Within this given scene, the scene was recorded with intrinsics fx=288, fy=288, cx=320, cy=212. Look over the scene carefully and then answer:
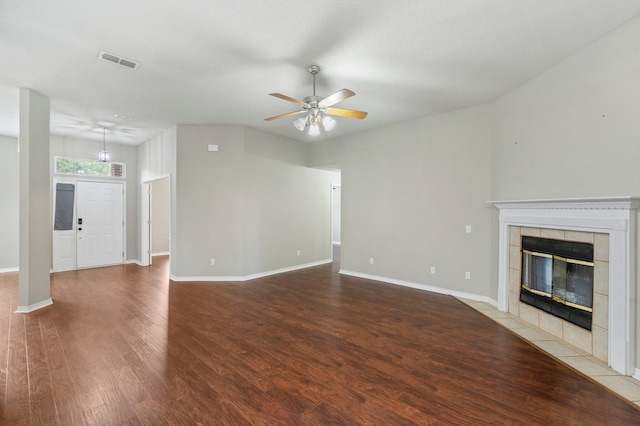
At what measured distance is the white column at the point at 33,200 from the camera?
3799 millimetres

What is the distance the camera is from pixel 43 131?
4.01m

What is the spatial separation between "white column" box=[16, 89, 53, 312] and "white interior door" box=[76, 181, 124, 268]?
115 inches

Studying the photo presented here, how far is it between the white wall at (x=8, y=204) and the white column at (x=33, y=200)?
134 inches

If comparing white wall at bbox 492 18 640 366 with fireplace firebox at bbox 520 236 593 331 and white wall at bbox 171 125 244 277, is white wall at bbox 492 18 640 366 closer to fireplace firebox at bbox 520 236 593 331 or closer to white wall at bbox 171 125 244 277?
fireplace firebox at bbox 520 236 593 331

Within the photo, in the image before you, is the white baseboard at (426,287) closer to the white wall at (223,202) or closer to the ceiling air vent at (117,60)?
the white wall at (223,202)

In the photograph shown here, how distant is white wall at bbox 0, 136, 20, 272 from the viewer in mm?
6078

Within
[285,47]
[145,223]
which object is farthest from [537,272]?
[145,223]

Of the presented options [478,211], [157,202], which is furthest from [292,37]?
[157,202]

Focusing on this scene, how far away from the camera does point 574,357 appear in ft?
8.86

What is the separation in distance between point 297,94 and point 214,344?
3231 millimetres

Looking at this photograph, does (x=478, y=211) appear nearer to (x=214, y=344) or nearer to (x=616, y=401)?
(x=616, y=401)

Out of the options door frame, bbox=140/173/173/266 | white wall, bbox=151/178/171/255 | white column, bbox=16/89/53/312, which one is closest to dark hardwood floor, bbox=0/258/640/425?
white column, bbox=16/89/53/312

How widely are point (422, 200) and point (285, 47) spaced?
3.33 m

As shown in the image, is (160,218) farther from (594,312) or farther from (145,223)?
(594,312)
